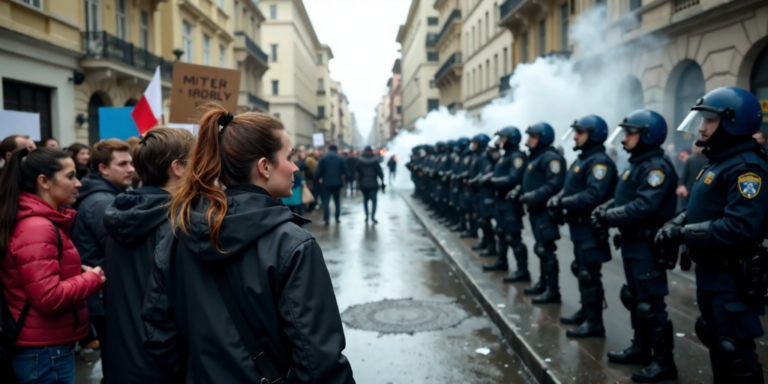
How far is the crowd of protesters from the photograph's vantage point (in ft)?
5.34

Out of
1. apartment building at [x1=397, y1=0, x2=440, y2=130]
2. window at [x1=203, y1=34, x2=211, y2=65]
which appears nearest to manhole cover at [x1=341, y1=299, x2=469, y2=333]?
window at [x1=203, y1=34, x2=211, y2=65]

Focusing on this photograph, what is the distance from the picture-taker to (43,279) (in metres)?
2.62

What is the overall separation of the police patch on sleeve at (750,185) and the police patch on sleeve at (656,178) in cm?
92

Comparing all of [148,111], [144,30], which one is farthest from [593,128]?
[144,30]

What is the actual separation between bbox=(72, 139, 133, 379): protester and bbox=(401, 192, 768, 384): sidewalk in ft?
10.5

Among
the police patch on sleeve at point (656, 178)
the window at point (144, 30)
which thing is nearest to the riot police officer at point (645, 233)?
the police patch on sleeve at point (656, 178)

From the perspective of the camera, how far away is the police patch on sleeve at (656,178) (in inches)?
163

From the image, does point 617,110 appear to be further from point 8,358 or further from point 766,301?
point 8,358

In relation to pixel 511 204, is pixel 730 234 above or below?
above

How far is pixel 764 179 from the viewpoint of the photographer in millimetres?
3232

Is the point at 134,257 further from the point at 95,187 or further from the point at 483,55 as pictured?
the point at 483,55

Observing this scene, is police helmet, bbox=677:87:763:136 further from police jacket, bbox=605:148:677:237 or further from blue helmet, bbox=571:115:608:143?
blue helmet, bbox=571:115:608:143

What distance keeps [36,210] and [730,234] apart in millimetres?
3716

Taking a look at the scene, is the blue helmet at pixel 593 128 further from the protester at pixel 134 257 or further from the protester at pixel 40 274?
the protester at pixel 40 274
